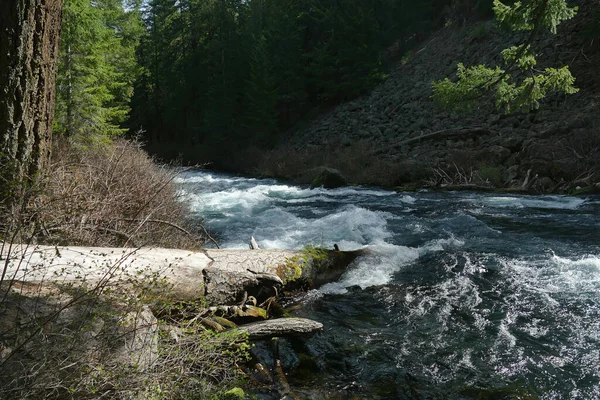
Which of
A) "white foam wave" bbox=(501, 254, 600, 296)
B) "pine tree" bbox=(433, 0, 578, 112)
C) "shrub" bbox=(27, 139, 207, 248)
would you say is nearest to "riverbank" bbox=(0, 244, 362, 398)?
"shrub" bbox=(27, 139, 207, 248)

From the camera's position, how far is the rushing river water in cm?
411

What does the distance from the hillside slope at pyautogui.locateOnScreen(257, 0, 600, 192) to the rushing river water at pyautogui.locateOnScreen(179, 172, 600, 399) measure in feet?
13.5

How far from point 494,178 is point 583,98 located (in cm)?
588

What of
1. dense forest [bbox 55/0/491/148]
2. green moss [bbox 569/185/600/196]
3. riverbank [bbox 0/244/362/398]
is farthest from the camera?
dense forest [bbox 55/0/491/148]

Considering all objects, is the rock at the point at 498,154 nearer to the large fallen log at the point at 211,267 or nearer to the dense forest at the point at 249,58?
the large fallen log at the point at 211,267

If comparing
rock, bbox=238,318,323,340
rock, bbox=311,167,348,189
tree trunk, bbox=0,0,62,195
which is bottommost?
rock, bbox=311,167,348,189

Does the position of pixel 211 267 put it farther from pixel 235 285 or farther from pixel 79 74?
pixel 79 74

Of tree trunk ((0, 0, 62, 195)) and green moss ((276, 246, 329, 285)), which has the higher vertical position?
tree trunk ((0, 0, 62, 195))

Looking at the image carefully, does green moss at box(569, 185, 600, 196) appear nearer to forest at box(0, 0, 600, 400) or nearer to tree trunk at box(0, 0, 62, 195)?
forest at box(0, 0, 600, 400)

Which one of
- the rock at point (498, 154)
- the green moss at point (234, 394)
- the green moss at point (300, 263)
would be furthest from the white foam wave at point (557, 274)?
the rock at point (498, 154)

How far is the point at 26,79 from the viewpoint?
4375mm

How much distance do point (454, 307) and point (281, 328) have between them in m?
2.62

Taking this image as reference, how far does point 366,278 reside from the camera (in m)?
6.87

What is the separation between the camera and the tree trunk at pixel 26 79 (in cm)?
421
